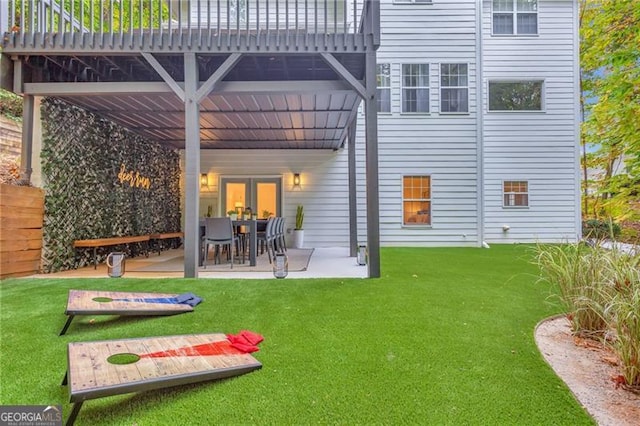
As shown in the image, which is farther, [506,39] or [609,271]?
[506,39]

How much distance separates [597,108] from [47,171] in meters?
8.89

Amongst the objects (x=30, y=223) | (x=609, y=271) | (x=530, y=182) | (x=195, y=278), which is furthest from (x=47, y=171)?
(x=530, y=182)

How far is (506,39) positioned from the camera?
9508 millimetres

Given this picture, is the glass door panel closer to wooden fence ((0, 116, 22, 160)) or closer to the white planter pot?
the white planter pot

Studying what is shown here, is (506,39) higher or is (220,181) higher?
Result: (506,39)

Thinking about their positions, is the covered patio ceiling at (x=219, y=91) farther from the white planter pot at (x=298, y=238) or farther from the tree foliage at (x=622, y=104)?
the tree foliage at (x=622, y=104)

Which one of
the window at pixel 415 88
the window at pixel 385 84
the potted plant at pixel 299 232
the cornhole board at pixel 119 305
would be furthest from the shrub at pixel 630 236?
the potted plant at pixel 299 232

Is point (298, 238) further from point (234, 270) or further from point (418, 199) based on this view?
point (234, 270)

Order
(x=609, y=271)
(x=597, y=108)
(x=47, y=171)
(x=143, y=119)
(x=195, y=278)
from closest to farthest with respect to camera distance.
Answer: (x=609, y=271), (x=195, y=278), (x=47, y=171), (x=597, y=108), (x=143, y=119)

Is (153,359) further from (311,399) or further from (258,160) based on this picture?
(258,160)

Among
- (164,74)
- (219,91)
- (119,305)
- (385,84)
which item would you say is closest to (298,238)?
(385,84)

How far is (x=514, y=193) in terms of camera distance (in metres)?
9.49

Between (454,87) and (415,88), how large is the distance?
1.00 meters

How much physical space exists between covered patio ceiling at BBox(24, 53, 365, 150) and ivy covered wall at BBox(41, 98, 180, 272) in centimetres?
33
